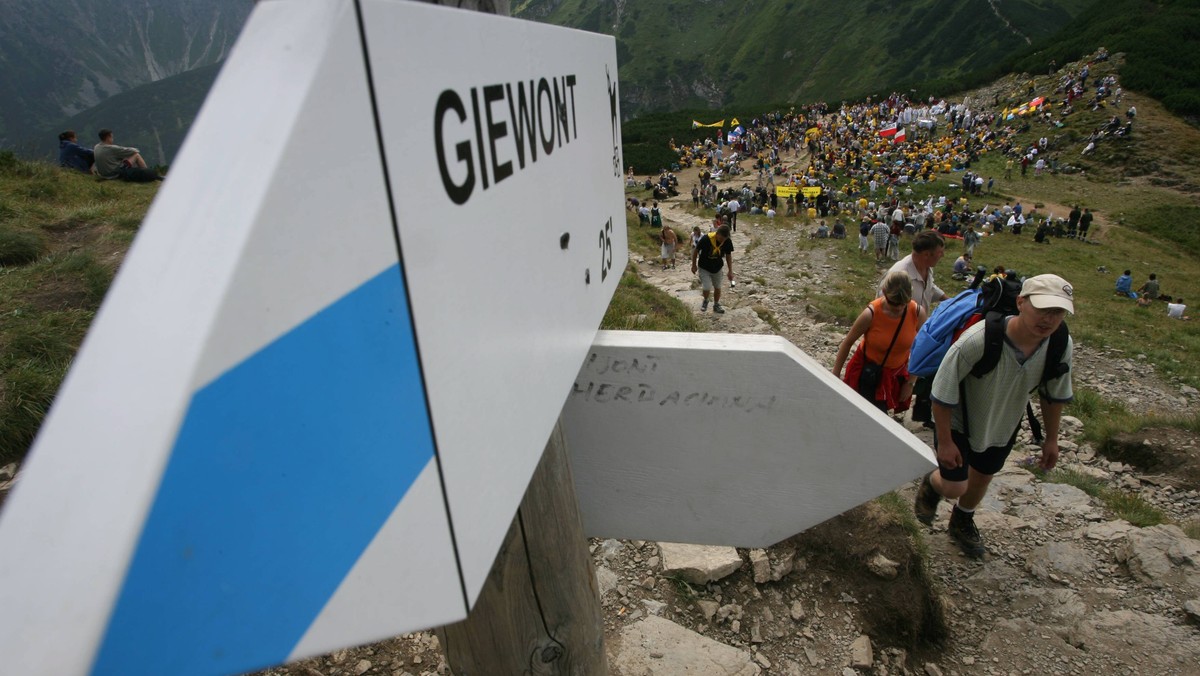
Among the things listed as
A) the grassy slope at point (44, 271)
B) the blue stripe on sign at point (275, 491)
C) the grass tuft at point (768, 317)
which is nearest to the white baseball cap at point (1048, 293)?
the blue stripe on sign at point (275, 491)

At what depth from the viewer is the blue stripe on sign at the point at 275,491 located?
0.49 metres

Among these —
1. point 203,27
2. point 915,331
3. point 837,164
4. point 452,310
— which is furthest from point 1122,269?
point 203,27

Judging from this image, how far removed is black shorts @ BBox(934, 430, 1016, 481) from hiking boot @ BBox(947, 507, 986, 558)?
0.52 meters

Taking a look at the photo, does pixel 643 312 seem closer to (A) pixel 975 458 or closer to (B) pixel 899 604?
(A) pixel 975 458

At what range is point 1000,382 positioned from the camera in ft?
10.5

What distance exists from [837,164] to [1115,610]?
34.0 m

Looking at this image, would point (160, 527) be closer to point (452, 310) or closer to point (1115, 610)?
point (452, 310)

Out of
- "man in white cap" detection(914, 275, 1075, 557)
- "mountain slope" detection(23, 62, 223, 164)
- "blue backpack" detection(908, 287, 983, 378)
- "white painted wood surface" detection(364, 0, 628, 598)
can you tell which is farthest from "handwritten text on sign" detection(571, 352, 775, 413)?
"mountain slope" detection(23, 62, 223, 164)

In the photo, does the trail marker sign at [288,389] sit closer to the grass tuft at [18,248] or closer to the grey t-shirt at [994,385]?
the grey t-shirt at [994,385]

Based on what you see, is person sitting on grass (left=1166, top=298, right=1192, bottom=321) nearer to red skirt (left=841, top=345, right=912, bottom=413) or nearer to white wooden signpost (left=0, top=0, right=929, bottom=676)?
red skirt (left=841, top=345, right=912, bottom=413)

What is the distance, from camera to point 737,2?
357 feet

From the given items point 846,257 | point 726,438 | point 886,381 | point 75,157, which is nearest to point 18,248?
point 726,438

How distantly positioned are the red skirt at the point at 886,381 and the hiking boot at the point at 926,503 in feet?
2.36

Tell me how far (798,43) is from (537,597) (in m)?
102
